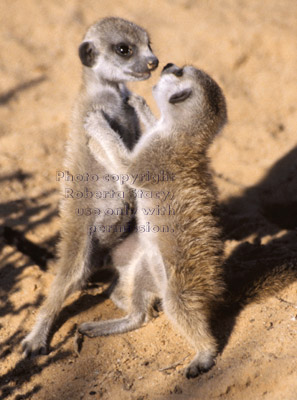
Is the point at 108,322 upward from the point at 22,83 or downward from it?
downward

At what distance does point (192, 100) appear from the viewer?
2.90 meters

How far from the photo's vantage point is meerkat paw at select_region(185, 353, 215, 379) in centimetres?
263

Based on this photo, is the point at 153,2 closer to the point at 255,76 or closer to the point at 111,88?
the point at 255,76

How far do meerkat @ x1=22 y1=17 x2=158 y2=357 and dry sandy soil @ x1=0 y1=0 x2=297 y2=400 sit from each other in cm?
36

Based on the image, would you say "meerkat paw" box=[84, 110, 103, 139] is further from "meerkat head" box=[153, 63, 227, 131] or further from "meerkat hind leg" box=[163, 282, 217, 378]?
"meerkat hind leg" box=[163, 282, 217, 378]

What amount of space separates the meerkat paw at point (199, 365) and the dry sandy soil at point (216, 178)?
42 millimetres

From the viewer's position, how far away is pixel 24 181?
4.48 m

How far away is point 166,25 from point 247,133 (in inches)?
78.6

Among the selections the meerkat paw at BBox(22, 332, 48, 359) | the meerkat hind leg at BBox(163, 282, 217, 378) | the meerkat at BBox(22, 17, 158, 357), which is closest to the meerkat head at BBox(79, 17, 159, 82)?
the meerkat at BBox(22, 17, 158, 357)

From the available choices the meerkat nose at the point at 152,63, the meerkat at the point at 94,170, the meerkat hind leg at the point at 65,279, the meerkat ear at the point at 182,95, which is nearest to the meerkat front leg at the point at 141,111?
the meerkat at the point at 94,170

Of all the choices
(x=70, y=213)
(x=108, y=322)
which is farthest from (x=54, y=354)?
(x=70, y=213)

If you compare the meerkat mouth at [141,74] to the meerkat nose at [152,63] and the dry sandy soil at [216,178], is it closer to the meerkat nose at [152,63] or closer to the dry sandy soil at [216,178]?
the meerkat nose at [152,63]

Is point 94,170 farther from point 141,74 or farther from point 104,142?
point 141,74

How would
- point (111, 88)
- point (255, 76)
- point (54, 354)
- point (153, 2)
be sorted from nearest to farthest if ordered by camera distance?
point (54, 354) → point (111, 88) → point (255, 76) → point (153, 2)
